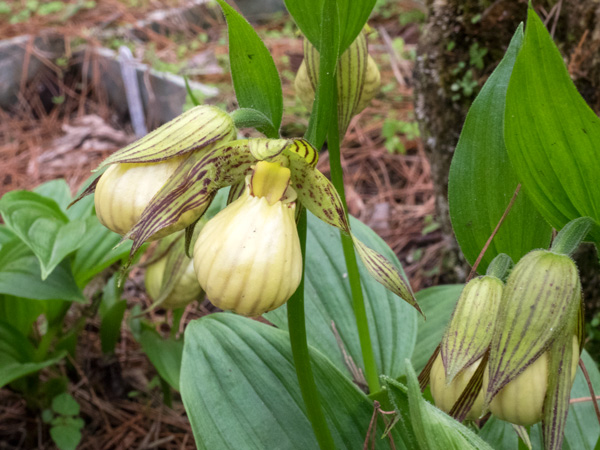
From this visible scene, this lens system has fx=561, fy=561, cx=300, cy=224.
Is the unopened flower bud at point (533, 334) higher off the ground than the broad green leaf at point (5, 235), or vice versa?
the unopened flower bud at point (533, 334)

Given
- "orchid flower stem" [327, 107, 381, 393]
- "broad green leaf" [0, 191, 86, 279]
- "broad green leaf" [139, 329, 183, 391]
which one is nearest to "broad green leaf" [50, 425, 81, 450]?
"broad green leaf" [139, 329, 183, 391]

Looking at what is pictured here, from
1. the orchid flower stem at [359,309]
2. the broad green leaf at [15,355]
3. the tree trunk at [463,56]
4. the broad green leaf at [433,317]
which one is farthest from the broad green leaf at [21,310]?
the tree trunk at [463,56]

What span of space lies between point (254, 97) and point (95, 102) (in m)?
2.96

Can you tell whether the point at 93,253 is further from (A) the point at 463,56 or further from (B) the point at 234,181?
(A) the point at 463,56

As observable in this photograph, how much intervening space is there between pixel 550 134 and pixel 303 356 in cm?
46

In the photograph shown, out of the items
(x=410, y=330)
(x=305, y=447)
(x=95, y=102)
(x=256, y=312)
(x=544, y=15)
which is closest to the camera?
(x=256, y=312)

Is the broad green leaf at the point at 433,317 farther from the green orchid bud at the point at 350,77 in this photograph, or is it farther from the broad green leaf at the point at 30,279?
the broad green leaf at the point at 30,279

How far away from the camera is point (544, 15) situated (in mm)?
1469

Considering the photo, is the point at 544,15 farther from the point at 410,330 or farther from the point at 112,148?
the point at 112,148

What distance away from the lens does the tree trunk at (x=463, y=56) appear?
54.1 inches

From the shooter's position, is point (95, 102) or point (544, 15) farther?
point (95, 102)

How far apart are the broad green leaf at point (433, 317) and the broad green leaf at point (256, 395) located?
0.40 metres

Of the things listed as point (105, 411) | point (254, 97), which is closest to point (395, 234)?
point (105, 411)

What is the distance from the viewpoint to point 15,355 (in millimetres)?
1457
